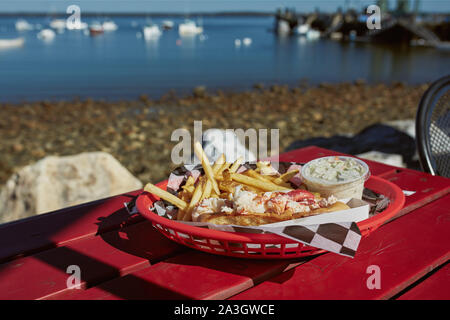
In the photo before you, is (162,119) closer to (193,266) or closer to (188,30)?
(193,266)

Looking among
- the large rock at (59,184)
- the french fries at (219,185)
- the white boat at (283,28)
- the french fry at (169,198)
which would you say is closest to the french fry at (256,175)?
the french fries at (219,185)

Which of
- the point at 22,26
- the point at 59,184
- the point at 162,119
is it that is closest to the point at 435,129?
the point at 59,184

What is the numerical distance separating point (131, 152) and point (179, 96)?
9.19m

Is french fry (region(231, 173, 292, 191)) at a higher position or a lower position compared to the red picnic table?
higher

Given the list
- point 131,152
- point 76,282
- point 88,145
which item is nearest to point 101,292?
A: point 76,282

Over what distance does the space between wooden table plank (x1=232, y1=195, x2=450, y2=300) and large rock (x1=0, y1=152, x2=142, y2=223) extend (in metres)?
3.68

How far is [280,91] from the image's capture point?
57.4ft

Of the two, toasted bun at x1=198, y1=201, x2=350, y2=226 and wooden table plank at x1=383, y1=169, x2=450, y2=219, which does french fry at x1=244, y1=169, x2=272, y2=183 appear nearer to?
toasted bun at x1=198, y1=201, x2=350, y2=226

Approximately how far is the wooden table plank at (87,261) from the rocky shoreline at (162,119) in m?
5.13

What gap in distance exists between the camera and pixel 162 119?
12.0 m

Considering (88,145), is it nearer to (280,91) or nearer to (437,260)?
(437,260)

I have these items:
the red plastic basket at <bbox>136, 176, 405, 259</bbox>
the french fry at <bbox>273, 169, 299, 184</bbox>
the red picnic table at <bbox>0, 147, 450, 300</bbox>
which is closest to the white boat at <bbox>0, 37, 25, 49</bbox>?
the red picnic table at <bbox>0, 147, 450, 300</bbox>

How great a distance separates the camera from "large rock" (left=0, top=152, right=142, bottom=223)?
4.52 meters

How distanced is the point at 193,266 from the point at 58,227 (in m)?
0.84
